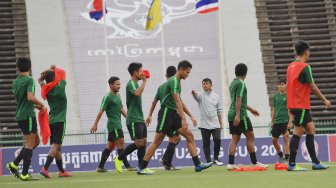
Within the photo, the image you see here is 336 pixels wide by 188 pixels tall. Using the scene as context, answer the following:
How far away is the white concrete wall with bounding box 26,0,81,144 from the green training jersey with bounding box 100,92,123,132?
44.9 feet

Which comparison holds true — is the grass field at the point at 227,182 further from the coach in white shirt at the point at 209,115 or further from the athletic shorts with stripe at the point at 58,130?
the coach in white shirt at the point at 209,115

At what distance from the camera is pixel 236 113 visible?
655 inches

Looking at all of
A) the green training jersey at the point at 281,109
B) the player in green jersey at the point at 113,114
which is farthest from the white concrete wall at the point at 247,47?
the player in green jersey at the point at 113,114

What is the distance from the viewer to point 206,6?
27.0 metres

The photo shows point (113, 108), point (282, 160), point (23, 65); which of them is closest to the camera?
point (23, 65)

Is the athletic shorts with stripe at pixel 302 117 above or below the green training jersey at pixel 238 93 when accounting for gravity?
below

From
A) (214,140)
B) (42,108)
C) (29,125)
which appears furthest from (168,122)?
(214,140)

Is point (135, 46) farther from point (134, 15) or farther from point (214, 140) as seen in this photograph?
point (214, 140)

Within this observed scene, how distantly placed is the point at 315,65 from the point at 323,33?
7.59 ft

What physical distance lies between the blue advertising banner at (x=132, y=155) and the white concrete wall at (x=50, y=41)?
9.63 meters

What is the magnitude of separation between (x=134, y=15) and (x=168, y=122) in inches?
896

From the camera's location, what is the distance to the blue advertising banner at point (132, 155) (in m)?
23.0

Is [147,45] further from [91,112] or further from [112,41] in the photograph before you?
[91,112]

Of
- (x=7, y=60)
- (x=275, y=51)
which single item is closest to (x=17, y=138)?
(x=7, y=60)
